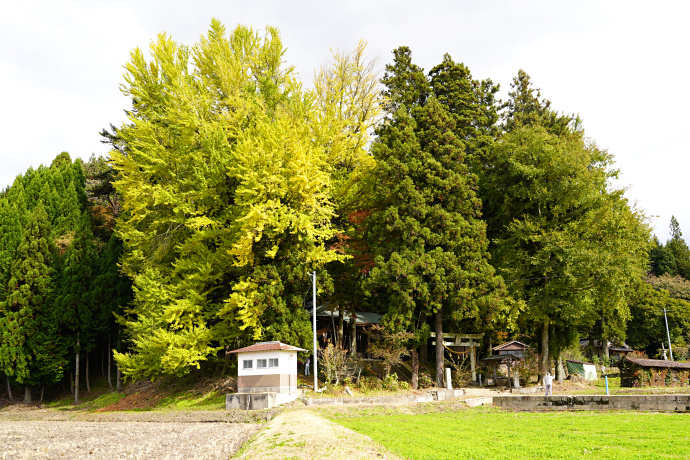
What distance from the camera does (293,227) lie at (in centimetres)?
2294

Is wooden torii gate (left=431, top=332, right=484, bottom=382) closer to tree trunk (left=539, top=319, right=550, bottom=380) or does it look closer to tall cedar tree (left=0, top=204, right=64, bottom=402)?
tree trunk (left=539, top=319, right=550, bottom=380)

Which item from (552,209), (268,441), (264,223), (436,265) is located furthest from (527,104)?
(268,441)

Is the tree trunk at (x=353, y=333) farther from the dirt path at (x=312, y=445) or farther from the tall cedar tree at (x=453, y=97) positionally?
the dirt path at (x=312, y=445)

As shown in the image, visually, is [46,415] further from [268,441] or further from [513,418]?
[513,418]

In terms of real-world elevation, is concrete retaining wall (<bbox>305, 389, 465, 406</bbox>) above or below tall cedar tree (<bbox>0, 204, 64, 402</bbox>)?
below

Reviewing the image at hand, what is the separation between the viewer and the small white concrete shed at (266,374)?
65.0 ft

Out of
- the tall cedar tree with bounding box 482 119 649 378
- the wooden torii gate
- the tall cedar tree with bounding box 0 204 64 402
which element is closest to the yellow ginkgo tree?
the tall cedar tree with bounding box 0 204 64 402

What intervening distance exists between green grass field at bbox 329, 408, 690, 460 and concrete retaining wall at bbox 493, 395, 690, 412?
2.44 metres

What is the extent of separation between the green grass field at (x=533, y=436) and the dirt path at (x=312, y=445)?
24.1 inches

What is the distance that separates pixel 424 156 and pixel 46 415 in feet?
74.6

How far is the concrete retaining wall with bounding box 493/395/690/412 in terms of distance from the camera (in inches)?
667

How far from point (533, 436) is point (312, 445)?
5.19 metres

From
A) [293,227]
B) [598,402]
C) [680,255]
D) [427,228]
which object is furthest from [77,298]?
[680,255]

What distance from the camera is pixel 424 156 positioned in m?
27.3
